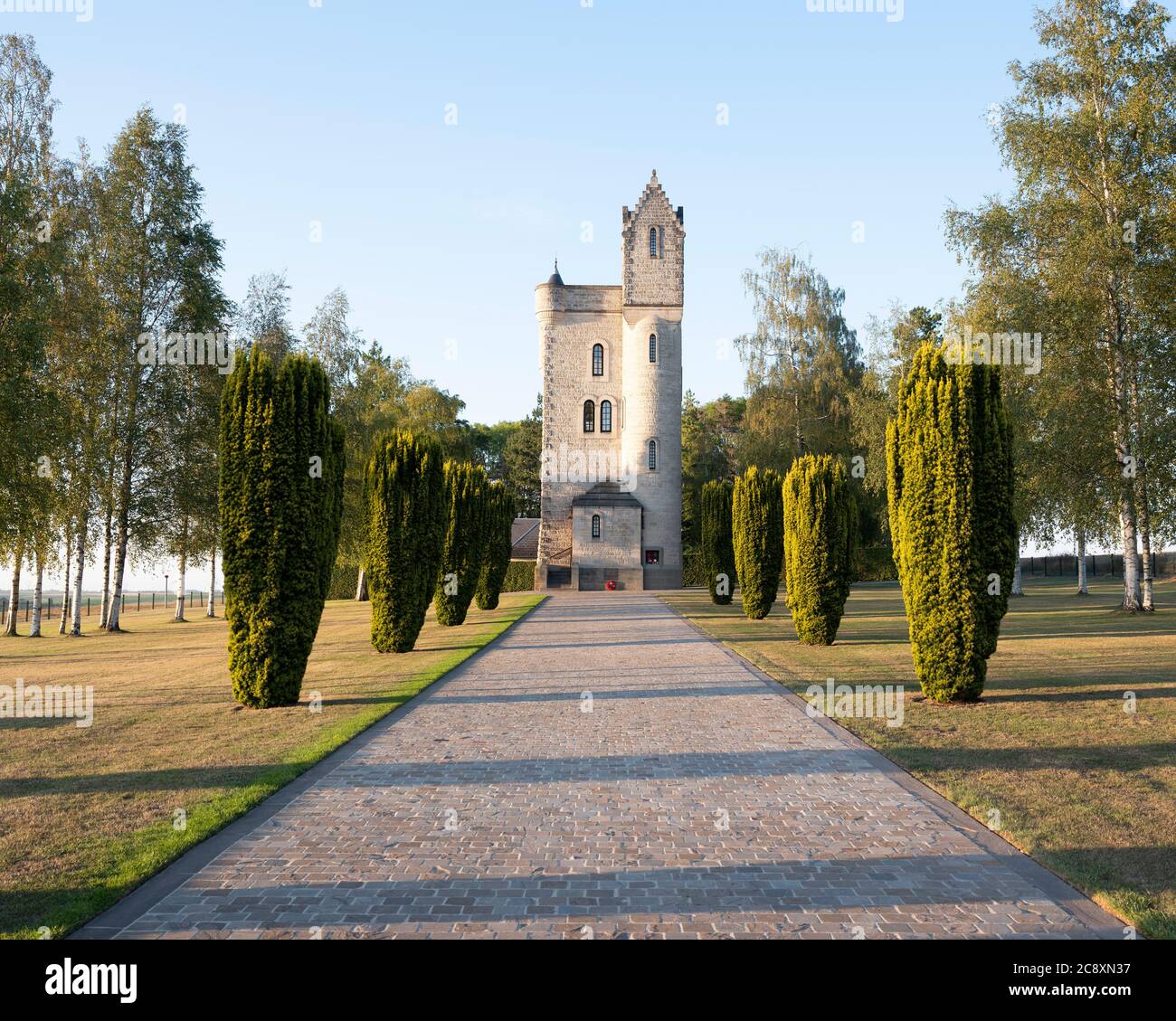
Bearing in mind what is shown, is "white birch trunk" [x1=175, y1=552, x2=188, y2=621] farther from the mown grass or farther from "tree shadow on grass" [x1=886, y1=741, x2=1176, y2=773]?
"tree shadow on grass" [x1=886, y1=741, x2=1176, y2=773]

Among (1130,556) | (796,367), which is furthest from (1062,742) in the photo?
(796,367)

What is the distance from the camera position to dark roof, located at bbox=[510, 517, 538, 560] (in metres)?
62.4

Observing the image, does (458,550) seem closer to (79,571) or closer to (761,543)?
(761,543)

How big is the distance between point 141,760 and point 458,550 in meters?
17.6

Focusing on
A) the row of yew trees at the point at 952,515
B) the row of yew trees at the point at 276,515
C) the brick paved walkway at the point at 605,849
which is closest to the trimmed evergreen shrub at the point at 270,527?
the row of yew trees at the point at 276,515

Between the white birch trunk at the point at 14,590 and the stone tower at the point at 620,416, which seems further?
the stone tower at the point at 620,416

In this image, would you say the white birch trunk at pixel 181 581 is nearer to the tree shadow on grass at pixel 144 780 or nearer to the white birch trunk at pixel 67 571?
the white birch trunk at pixel 67 571

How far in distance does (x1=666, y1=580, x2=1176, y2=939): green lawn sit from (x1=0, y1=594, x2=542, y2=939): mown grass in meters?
5.93

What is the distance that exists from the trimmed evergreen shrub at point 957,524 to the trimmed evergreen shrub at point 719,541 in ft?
75.3

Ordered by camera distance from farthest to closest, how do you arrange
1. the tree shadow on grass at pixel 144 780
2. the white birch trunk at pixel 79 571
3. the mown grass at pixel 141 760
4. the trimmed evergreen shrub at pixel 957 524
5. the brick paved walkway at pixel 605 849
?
1. the white birch trunk at pixel 79 571
2. the trimmed evergreen shrub at pixel 957 524
3. the tree shadow on grass at pixel 144 780
4. the mown grass at pixel 141 760
5. the brick paved walkway at pixel 605 849

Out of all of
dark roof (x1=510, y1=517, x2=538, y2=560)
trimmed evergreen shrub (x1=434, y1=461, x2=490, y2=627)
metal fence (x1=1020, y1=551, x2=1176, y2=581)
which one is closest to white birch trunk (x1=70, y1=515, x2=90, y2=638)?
trimmed evergreen shrub (x1=434, y1=461, x2=490, y2=627)

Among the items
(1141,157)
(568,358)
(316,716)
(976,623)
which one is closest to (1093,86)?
(1141,157)

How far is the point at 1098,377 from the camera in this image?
2231cm

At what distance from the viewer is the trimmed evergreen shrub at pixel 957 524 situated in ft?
37.5
